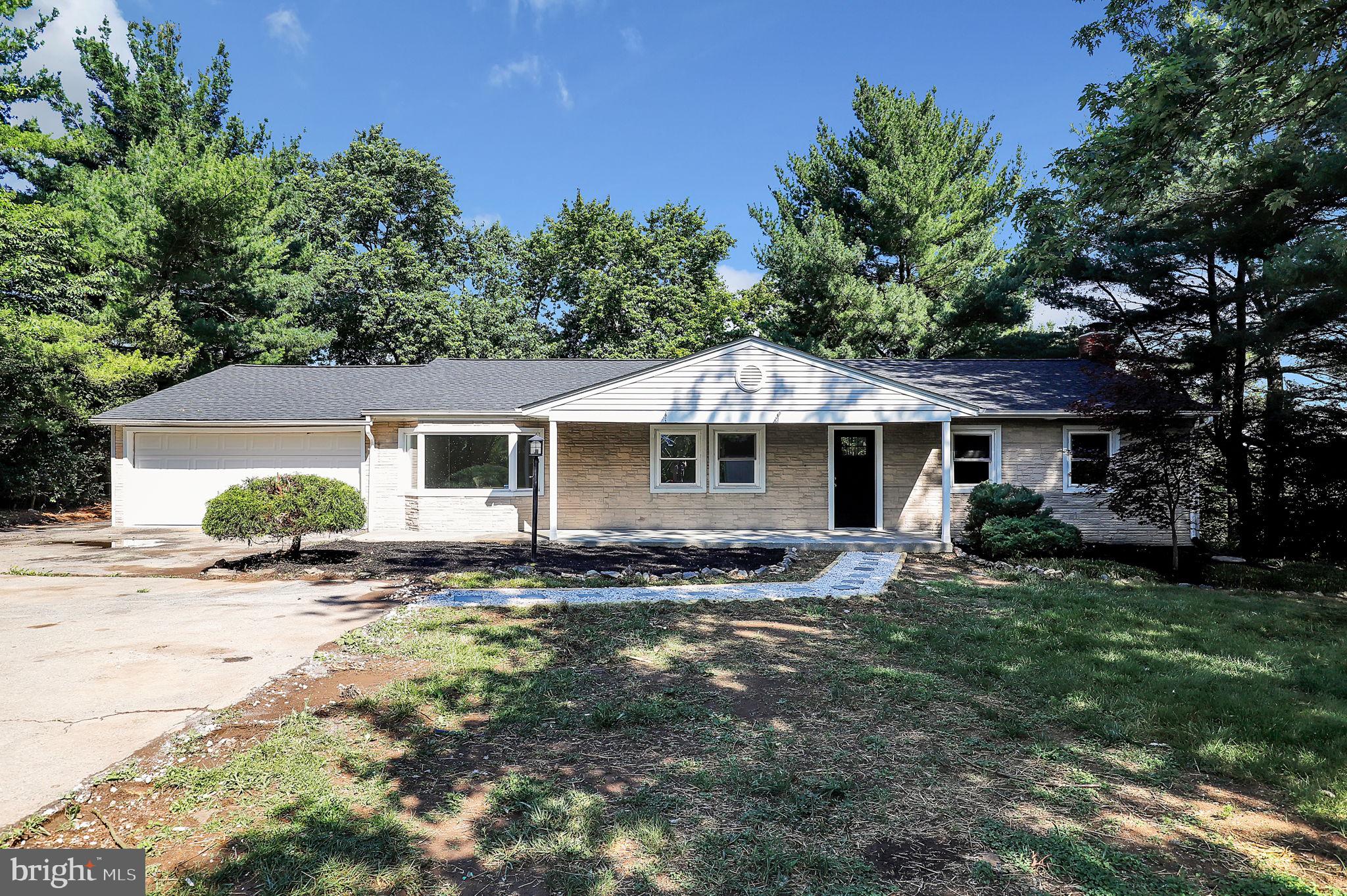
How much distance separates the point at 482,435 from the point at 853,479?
26.5 feet

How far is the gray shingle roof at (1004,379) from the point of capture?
43.0ft

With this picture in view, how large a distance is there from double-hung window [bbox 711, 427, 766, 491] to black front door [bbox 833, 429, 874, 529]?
161 cm

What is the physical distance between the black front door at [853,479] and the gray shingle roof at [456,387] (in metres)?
1.59

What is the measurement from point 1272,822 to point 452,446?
13459 mm

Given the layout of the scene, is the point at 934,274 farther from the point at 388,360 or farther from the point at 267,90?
the point at 267,90

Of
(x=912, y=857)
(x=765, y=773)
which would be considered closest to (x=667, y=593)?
(x=765, y=773)

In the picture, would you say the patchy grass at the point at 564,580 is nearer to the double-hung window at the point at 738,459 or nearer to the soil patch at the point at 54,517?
the double-hung window at the point at 738,459

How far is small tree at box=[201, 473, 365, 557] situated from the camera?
8.95 meters

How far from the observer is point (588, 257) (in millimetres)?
30734

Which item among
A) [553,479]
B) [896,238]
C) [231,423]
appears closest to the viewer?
[553,479]

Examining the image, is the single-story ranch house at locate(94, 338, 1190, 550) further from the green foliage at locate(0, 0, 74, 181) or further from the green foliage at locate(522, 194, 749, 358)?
the green foliage at locate(522, 194, 749, 358)

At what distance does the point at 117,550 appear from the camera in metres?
11.6

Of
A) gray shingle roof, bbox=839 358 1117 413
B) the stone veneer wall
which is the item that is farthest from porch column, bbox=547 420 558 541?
gray shingle roof, bbox=839 358 1117 413

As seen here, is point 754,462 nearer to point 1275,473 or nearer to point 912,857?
point 1275,473
